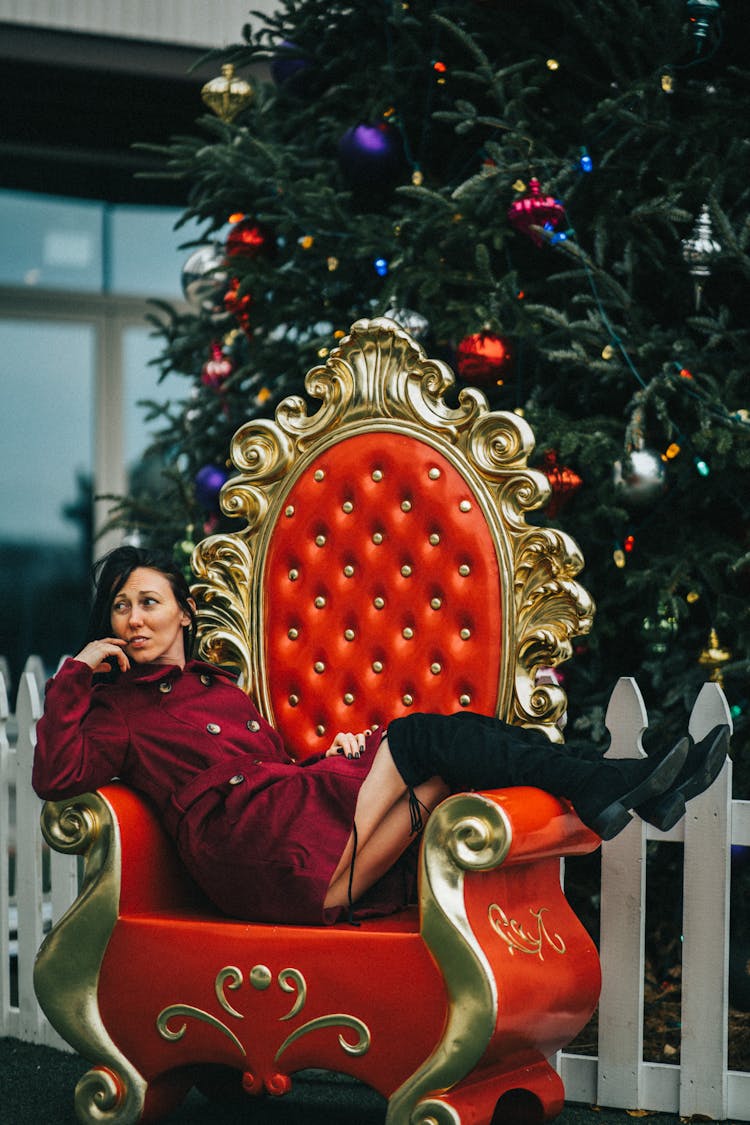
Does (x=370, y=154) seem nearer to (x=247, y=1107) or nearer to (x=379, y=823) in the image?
(x=379, y=823)

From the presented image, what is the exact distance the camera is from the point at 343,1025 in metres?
2.44

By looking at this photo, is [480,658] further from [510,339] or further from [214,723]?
[510,339]

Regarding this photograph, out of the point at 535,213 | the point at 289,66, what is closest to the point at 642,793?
the point at 535,213

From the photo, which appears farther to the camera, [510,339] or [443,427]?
[510,339]

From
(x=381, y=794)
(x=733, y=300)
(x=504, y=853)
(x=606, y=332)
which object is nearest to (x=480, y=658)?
(x=381, y=794)

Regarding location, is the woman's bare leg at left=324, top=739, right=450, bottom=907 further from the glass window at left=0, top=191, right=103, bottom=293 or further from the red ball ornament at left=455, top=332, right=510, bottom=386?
the glass window at left=0, top=191, right=103, bottom=293

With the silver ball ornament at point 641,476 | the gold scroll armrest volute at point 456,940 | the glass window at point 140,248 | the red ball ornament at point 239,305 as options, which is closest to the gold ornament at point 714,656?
the silver ball ornament at point 641,476

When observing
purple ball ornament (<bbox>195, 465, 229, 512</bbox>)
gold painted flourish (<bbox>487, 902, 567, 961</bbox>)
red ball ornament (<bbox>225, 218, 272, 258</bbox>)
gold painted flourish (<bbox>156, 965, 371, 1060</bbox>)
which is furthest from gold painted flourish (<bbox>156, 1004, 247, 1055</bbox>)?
red ball ornament (<bbox>225, 218, 272, 258</bbox>)

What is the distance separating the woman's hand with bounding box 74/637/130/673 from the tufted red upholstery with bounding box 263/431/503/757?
452 millimetres

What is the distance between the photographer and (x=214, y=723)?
2.89 m

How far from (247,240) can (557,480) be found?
1292 millimetres

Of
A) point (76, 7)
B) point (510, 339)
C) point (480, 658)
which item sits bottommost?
point (480, 658)

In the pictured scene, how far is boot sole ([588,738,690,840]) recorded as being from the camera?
2.35 meters

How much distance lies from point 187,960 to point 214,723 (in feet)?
1.66
